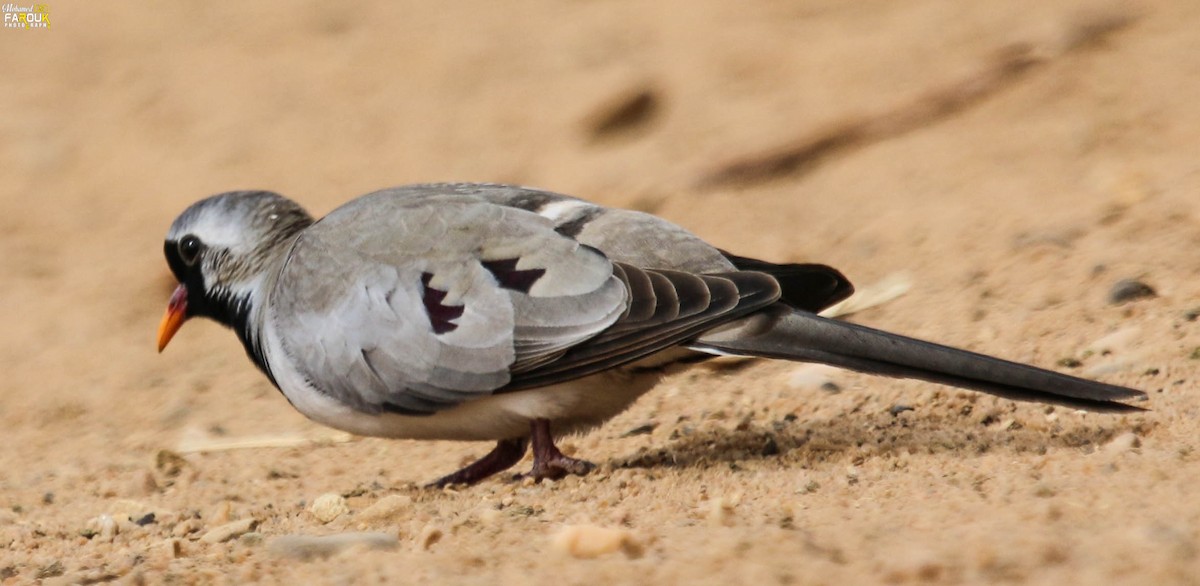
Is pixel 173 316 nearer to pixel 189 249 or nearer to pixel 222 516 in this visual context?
pixel 189 249

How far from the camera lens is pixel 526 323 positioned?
3754 millimetres

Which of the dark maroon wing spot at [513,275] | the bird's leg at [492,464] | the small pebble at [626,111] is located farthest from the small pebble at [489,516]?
the small pebble at [626,111]

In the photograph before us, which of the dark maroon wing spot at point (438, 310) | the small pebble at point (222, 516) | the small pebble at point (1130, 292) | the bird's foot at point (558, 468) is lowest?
the small pebble at point (222, 516)

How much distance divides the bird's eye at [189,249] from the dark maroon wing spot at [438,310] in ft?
3.36

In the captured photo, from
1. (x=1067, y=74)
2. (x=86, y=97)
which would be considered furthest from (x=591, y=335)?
(x=86, y=97)

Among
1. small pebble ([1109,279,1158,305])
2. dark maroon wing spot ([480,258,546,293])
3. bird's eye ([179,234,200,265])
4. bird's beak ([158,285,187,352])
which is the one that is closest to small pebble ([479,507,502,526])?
dark maroon wing spot ([480,258,546,293])

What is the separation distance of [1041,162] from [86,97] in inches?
216

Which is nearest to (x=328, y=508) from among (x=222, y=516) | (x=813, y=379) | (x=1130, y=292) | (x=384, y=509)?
(x=384, y=509)

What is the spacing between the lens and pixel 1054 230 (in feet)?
18.4

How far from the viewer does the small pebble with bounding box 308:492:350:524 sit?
371 cm

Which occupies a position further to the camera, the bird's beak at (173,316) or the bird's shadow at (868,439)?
the bird's beak at (173,316)

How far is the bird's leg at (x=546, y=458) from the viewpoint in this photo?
3922mm

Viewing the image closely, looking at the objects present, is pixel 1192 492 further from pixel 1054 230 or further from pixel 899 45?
pixel 899 45

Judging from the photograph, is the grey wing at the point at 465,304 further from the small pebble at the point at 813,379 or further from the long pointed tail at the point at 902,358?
the small pebble at the point at 813,379
